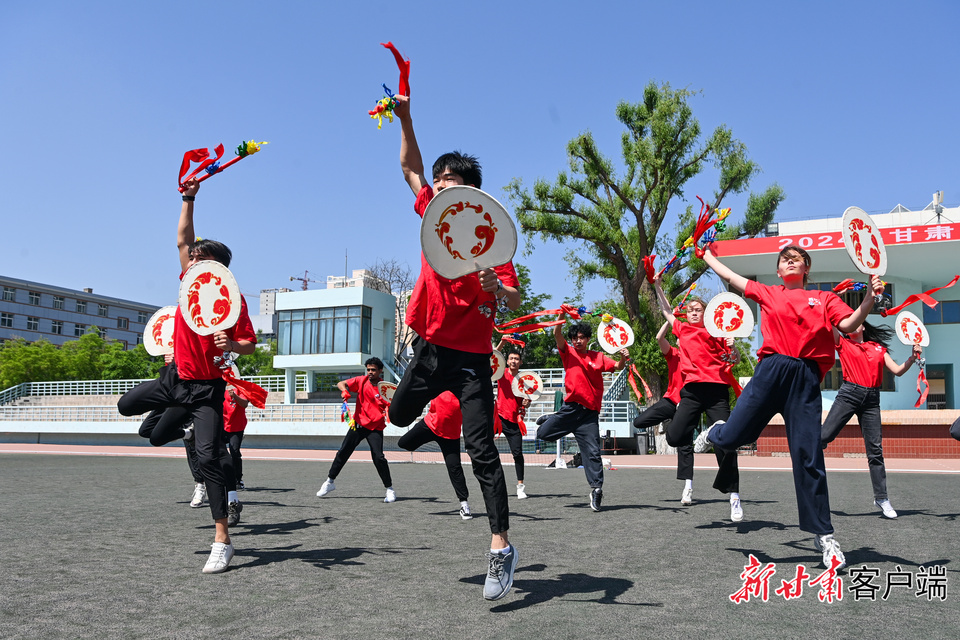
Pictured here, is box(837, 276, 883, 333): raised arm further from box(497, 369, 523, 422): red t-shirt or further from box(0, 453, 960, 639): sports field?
box(497, 369, 523, 422): red t-shirt

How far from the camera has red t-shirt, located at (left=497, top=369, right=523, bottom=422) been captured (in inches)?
408

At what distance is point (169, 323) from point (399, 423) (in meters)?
4.18

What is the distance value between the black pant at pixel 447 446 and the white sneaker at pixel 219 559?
2.93m

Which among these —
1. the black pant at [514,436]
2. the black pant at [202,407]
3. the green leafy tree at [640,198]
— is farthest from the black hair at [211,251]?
the green leafy tree at [640,198]

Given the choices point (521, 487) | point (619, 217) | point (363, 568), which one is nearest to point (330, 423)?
point (619, 217)

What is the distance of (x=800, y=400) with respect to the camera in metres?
4.63

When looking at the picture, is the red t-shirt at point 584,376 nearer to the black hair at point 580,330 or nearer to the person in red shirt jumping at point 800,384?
the black hair at point 580,330

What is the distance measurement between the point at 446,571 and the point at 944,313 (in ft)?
121

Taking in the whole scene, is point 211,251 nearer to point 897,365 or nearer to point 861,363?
point 861,363

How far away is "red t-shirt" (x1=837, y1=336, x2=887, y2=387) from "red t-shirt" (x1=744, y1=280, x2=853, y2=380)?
308 centimetres

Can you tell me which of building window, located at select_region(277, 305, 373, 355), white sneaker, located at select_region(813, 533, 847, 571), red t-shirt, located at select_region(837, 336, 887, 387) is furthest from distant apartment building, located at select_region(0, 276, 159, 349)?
white sneaker, located at select_region(813, 533, 847, 571)

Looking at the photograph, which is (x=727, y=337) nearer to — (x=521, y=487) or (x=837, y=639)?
(x=521, y=487)

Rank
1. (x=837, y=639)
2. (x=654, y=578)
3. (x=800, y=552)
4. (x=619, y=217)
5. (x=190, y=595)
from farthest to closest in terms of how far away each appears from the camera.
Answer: (x=619, y=217) < (x=800, y=552) < (x=654, y=578) < (x=190, y=595) < (x=837, y=639)

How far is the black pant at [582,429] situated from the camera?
8.12 meters
